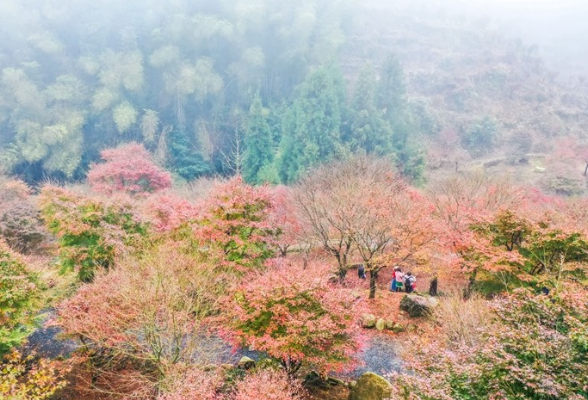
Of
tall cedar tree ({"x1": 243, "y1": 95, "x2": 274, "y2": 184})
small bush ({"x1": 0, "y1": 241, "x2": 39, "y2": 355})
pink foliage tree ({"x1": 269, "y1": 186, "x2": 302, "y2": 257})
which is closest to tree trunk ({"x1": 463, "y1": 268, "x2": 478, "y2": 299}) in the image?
pink foliage tree ({"x1": 269, "y1": 186, "x2": 302, "y2": 257})

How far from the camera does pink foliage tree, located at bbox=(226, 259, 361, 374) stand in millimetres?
7891

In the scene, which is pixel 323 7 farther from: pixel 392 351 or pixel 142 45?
pixel 392 351

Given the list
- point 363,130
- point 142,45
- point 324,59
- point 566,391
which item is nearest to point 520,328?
point 566,391

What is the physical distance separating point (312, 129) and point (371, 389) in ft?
81.1

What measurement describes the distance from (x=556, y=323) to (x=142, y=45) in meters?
45.4

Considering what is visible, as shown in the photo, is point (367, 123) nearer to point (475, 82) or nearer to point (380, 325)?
point (380, 325)

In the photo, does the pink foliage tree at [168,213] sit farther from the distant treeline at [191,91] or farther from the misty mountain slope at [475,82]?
the misty mountain slope at [475,82]

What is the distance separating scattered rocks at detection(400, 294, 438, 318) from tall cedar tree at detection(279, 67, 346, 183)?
55.1ft

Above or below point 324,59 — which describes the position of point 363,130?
below

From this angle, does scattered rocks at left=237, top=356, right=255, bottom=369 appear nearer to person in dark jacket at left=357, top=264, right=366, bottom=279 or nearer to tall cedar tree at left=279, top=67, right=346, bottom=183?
person in dark jacket at left=357, top=264, right=366, bottom=279

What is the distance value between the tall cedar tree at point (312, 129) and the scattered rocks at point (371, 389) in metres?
21.2

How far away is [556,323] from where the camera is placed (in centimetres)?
564

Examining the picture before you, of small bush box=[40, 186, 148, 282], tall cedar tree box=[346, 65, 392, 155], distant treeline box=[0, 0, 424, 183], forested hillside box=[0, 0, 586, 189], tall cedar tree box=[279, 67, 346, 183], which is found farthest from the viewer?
forested hillside box=[0, 0, 586, 189]

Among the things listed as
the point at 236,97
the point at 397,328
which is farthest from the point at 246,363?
the point at 236,97
